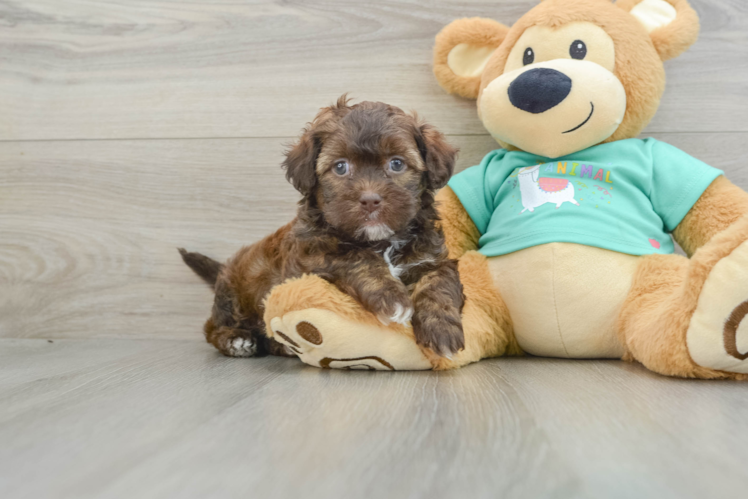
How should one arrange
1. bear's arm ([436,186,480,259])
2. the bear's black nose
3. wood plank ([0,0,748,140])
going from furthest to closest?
wood plank ([0,0,748,140]) → bear's arm ([436,186,480,259]) → the bear's black nose

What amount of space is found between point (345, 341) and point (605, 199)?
2.90 ft

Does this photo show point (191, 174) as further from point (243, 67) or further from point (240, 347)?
point (240, 347)

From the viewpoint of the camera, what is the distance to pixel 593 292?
5.06 ft

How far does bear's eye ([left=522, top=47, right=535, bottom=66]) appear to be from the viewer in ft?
5.65

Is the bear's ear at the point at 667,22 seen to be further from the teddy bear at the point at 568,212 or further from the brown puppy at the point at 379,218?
the brown puppy at the point at 379,218

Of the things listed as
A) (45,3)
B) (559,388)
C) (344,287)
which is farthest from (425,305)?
(45,3)

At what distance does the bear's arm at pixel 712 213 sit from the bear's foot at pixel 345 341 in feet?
2.93

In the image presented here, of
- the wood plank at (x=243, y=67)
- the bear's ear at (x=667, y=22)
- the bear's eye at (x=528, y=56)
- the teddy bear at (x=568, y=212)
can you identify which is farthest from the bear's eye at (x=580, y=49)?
the wood plank at (x=243, y=67)

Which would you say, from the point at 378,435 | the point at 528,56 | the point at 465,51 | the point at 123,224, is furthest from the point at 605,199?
the point at 123,224

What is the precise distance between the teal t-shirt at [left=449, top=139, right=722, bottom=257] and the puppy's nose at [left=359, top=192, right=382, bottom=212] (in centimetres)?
51

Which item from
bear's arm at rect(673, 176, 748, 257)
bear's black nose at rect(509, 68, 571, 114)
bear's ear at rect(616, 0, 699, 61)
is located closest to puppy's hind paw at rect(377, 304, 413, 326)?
bear's black nose at rect(509, 68, 571, 114)

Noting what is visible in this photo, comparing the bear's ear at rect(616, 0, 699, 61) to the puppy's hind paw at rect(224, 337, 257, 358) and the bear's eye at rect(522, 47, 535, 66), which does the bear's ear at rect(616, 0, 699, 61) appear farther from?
the puppy's hind paw at rect(224, 337, 257, 358)

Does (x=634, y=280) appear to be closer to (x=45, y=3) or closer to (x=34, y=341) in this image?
(x=34, y=341)

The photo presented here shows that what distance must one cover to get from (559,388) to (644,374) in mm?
284
